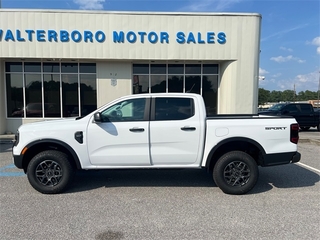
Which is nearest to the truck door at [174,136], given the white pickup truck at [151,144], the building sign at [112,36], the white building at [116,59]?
the white pickup truck at [151,144]

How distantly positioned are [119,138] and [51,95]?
30.9ft

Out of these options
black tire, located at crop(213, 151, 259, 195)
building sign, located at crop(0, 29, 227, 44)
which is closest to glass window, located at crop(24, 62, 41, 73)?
building sign, located at crop(0, 29, 227, 44)

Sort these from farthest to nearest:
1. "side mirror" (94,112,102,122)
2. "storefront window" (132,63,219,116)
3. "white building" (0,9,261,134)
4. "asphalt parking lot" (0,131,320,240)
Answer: "storefront window" (132,63,219,116) → "white building" (0,9,261,134) → "side mirror" (94,112,102,122) → "asphalt parking lot" (0,131,320,240)

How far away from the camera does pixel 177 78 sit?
42.3 ft

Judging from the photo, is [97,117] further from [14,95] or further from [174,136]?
[14,95]

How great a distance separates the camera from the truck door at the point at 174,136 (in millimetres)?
4473

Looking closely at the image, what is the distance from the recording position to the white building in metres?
11.2

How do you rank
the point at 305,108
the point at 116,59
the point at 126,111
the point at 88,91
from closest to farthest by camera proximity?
the point at 126,111, the point at 116,59, the point at 88,91, the point at 305,108

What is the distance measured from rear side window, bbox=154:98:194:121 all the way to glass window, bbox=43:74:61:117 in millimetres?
9362

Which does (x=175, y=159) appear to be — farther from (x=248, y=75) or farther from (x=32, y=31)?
(x=32, y=31)

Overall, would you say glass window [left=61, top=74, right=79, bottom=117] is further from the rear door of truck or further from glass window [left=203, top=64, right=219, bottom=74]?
the rear door of truck

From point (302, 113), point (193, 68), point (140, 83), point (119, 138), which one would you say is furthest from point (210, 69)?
point (119, 138)

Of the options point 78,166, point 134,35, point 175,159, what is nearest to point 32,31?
point 134,35

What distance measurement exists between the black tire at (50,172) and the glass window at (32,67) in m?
9.29
